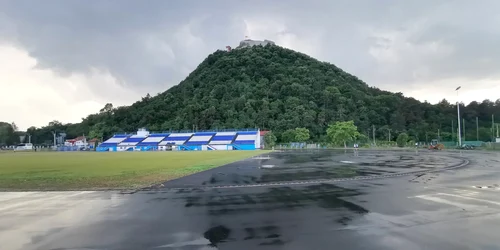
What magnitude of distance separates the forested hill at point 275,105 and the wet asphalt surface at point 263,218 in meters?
106

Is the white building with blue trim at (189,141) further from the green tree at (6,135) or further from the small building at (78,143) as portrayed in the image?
the green tree at (6,135)

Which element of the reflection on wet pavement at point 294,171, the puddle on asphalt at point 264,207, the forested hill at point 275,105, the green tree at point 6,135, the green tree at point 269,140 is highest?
the forested hill at point 275,105

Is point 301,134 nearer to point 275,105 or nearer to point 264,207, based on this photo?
point 275,105

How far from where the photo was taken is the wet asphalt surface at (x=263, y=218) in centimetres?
668

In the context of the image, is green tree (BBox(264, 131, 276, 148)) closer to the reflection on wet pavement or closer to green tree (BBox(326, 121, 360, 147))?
green tree (BBox(326, 121, 360, 147))

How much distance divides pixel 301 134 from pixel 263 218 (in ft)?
328

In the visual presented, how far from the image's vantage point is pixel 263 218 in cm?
865

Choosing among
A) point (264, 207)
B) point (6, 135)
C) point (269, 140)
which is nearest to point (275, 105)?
point (269, 140)

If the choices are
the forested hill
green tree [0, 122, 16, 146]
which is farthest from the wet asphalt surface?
green tree [0, 122, 16, 146]

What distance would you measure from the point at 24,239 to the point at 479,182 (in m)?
16.9

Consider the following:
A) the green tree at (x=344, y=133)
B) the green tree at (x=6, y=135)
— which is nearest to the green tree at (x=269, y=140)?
the green tree at (x=344, y=133)

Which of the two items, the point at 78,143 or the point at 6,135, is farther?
the point at 6,135

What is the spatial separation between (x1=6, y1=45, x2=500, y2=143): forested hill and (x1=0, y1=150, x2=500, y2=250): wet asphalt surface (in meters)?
106

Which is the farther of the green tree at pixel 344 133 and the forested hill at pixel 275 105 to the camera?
the forested hill at pixel 275 105
